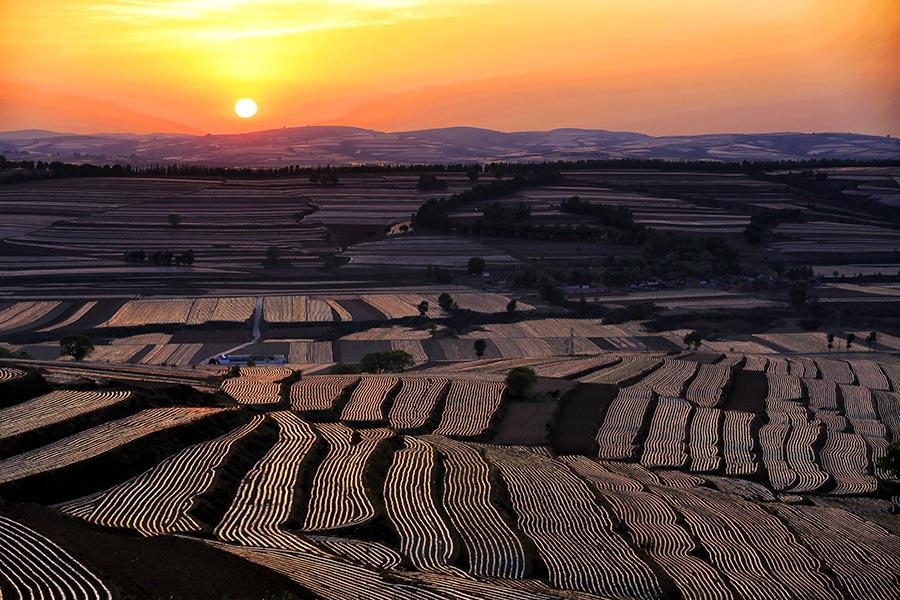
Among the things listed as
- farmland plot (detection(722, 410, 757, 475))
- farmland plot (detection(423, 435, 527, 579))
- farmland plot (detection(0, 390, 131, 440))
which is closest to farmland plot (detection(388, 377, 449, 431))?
farmland plot (detection(423, 435, 527, 579))

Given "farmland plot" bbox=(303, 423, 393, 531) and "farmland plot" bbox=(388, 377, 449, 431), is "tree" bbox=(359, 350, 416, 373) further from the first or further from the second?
"farmland plot" bbox=(303, 423, 393, 531)

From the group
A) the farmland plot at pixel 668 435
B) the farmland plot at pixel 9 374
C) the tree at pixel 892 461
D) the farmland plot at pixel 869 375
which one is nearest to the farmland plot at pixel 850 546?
the tree at pixel 892 461

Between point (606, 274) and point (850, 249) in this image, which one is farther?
point (850, 249)

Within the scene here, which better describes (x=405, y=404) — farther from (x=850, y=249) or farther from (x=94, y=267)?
(x=850, y=249)

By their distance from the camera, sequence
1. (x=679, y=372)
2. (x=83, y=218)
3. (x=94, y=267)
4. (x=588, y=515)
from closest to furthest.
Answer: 1. (x=588, y=515)
2. (x=679, y=372)
3. (x=94, y=267)
4. (x=83, y=218)

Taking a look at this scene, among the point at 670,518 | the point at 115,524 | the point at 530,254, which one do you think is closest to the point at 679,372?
the point at 670,518

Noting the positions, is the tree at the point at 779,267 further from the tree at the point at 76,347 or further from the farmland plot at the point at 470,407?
the tree at the point at 76,347

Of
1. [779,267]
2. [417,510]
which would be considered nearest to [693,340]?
[779,267]
